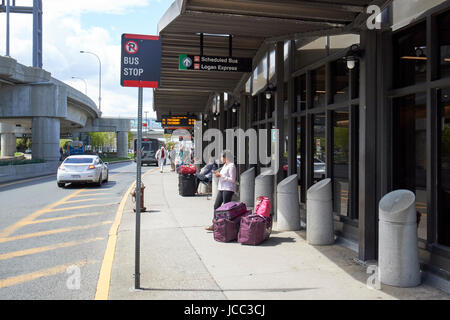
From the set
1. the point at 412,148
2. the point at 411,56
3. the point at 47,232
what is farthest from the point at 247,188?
the point at 411,56

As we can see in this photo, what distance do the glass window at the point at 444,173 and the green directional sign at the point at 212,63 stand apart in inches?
208

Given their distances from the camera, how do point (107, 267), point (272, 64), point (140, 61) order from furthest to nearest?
1. point (272, 64)
2. point (107, 267)
3. point (140, 61)

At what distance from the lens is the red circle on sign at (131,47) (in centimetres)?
Answer: 517

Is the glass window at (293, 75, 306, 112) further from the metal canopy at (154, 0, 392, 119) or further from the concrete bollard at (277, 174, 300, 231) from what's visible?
the concrete bollard at (277, 174, 300, 231)

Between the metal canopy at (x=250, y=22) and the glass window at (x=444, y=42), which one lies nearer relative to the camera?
the glass window at (x=444, y=42)

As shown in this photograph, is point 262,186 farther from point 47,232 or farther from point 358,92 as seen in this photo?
point 47,232

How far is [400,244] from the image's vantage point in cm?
512

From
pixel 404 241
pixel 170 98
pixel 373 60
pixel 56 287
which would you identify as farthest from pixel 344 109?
pixel 170 98

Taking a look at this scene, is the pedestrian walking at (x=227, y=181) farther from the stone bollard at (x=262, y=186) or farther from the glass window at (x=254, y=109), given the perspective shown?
the glass window at (x=254, y=109)

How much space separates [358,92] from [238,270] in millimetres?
3858

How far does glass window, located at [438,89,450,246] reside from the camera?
5500mm

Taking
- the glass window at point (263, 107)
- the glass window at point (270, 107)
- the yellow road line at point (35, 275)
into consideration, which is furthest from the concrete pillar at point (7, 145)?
the yellow road line at point (35, 275)

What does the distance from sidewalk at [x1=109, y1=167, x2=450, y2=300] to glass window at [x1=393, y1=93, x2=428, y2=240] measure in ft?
4.50
